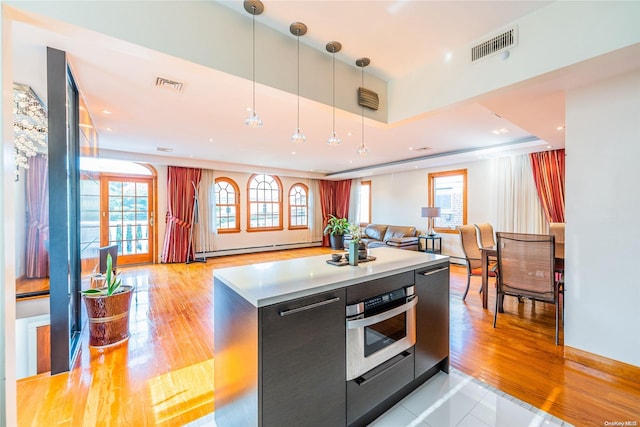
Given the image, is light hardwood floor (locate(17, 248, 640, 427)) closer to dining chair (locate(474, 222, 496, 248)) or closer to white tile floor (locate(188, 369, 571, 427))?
white tile floor (locate(188, 369, 571, 427))

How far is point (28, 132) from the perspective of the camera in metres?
2.53

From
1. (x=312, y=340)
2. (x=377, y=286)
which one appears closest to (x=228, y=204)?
(x=377, y=286)

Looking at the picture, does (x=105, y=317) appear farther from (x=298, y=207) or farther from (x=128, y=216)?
(x=298, y=207)

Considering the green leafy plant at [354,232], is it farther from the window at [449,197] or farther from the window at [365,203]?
the window at [365,203]

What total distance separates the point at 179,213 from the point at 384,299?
6.45 m

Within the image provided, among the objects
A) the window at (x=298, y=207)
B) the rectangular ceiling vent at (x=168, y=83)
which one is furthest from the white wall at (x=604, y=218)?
the window at (x=298, y=207)

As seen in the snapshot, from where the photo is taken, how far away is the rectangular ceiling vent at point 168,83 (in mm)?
2578

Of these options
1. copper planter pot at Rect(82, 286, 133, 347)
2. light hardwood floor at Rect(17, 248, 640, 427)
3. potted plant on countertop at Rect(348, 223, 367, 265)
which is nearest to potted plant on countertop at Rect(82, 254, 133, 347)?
copper planter pot at Rect(82, 286, 133, 347)

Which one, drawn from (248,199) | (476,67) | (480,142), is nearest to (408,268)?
(476,67)

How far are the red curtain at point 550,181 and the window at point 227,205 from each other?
23.4 ft

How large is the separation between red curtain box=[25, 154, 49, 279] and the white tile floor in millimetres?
2360

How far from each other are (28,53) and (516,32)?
3.79 metres

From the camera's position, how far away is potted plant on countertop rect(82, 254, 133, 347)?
101 inches

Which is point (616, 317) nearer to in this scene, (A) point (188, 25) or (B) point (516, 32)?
(B) point (516, 32)
